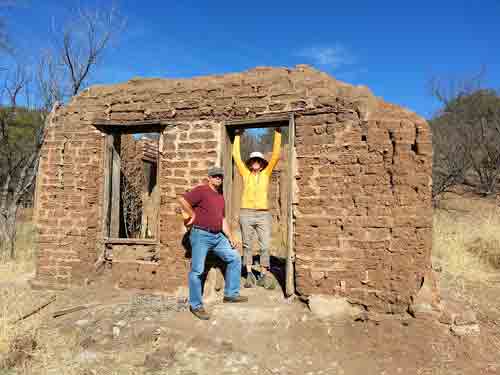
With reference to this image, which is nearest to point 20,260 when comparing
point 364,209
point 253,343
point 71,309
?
point 71,309

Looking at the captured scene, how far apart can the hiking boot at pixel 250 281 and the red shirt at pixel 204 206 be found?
0.94 metres

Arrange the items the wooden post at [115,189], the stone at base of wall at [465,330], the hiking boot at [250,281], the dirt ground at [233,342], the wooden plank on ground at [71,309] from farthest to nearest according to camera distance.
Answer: the wooden post at [115,189]
the hiking boot at [250,281]
the wooden plank on ground at [71,309]
the stone at base of wall at [465,330]
the dirt ground at [233,342]

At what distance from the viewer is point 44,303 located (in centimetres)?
485

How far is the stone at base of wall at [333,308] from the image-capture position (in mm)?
4211

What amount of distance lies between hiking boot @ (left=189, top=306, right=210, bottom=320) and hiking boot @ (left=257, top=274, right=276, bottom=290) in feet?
3.01

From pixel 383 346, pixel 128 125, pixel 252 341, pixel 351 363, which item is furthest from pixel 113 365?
pixel 128 125

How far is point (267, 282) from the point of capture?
192 inches

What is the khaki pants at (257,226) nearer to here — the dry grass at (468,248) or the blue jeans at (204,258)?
the blue jeans at (204,258)

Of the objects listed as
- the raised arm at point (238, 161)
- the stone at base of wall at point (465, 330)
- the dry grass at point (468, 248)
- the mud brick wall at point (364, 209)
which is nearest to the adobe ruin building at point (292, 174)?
the mud brick wall at point (364, 209)

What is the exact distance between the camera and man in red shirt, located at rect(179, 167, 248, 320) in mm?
4281

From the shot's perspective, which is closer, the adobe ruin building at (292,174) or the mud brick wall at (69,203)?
the adobe ruin building at (292,174)

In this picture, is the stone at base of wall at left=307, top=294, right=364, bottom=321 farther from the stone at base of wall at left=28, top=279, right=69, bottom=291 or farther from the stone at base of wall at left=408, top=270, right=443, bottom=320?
the stone at base of wall at left=28, top=279, right=69, bottom=291

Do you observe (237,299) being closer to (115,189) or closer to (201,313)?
(201,313)

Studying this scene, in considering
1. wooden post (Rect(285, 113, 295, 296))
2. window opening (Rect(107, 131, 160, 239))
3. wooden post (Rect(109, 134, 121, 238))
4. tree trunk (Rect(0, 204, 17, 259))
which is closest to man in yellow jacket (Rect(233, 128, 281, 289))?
wooden post (Rect(285, 113, 295, 296))
